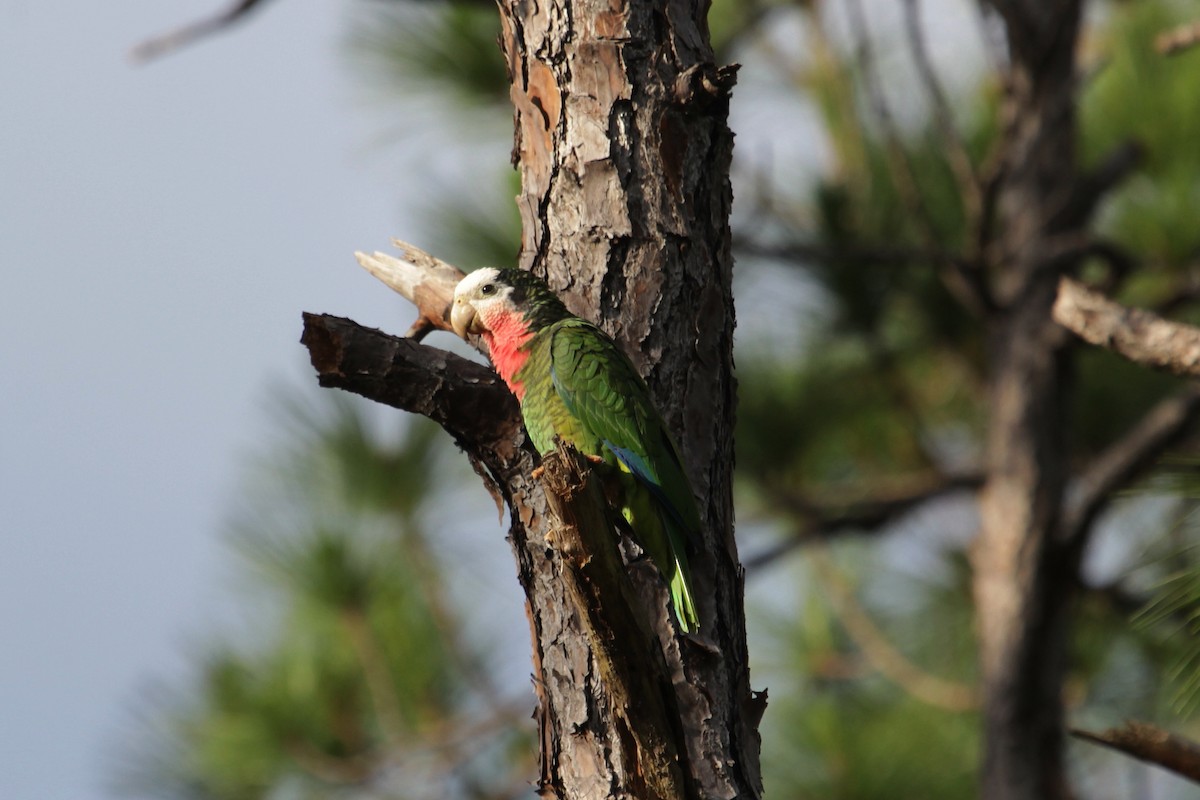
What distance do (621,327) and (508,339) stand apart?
41 centimetres

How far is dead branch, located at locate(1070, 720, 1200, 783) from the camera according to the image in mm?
2492

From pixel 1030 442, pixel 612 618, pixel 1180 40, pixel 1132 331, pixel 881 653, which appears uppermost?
pixel 1030 442

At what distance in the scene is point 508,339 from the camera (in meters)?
3.05

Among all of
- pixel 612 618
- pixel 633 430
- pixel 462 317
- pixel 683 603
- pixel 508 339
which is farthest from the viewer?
pixel 462 317

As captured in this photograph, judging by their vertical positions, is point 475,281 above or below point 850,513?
below

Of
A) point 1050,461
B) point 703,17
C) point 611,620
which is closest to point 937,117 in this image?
point 1050,461

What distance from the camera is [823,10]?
680 centimetres

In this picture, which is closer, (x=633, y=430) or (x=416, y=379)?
(x=416, y=379)

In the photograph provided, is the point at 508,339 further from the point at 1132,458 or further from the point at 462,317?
the point at 1132,458

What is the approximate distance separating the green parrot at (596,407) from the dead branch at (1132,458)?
9.72 feet

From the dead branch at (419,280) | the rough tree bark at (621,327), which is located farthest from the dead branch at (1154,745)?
the dead branch at (419,280)

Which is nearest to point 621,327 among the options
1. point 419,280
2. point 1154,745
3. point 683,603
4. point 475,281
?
point 475,281

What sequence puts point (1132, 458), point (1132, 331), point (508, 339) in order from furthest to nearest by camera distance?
point (1132, 458)
point (508, 339)
point (1132, 331)

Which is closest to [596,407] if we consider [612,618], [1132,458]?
[612,618]
